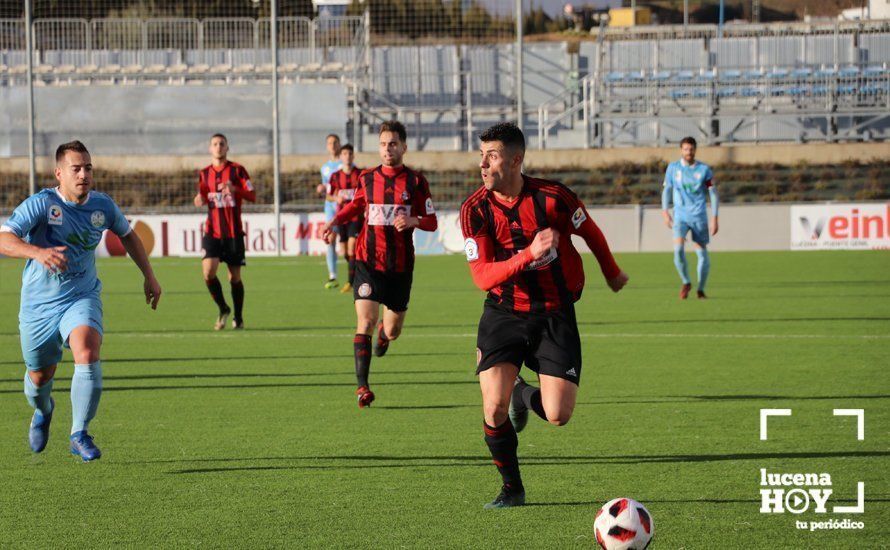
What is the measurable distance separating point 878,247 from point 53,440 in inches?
894

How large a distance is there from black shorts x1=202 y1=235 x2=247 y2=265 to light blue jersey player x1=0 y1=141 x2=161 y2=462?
6.98 meters

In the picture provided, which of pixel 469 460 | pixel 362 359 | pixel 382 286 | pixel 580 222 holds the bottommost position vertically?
pixel 469 460

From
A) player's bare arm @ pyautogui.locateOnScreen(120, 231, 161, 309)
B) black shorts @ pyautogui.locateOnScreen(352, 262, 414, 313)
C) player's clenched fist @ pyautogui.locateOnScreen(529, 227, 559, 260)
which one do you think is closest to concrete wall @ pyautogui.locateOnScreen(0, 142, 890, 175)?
black shorts @ pyautogui.locateOnScreen(352, 262, 414, 313)

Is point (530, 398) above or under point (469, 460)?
above

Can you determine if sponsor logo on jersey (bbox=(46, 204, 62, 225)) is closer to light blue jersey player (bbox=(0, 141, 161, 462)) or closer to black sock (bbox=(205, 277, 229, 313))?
light blue jersey player (bbox=(0, 141, 161, 462))

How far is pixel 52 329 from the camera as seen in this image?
7.01 m

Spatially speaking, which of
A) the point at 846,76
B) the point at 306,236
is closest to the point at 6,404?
the point at 306,236

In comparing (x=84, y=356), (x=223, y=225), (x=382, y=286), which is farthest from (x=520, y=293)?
(x=223, y=225)

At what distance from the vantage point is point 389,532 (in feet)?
18.3

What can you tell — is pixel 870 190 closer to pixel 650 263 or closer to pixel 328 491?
pixel 650 263

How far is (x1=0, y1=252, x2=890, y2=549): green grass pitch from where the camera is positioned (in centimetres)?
569

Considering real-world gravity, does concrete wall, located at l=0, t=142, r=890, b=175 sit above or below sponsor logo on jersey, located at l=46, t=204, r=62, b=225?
above

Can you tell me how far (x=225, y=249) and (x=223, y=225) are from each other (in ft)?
0.91

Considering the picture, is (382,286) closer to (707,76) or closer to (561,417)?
(561,417)
